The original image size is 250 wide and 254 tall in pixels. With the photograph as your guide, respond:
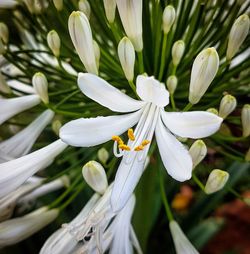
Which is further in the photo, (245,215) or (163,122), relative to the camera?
(245,215)

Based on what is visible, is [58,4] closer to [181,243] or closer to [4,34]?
[4,34]

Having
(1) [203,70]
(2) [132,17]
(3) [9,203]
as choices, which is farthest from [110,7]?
(3) [9,203]

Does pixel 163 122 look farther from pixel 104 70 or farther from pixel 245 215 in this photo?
pixel 245 215

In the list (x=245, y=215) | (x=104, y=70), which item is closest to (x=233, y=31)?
(x=104, y=70)

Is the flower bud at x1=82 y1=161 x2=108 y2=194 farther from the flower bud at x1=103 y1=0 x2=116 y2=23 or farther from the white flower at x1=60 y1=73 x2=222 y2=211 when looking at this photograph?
the flower bud at x1=103 y1=0 x2=116 y2=23

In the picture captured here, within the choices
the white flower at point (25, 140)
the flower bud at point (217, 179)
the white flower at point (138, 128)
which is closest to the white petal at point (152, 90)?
the white flower at point (138, 128)

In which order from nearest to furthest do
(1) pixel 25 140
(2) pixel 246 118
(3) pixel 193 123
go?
(3) pixel 193 123
(2) pixel 246 118
(1) pixel 25 140
